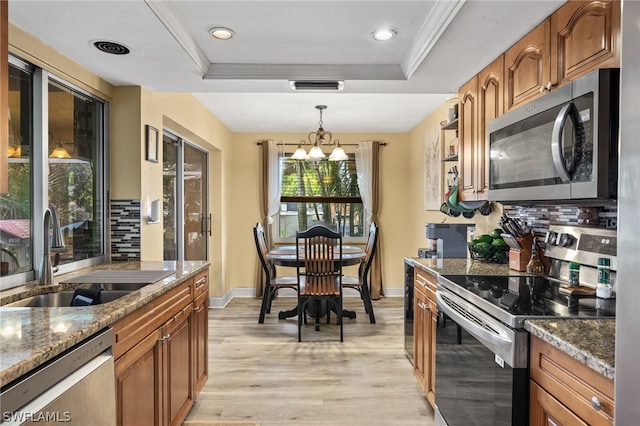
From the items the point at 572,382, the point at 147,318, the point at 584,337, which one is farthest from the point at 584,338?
the point at 147,318

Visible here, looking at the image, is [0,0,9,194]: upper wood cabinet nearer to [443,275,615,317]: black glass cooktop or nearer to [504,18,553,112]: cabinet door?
[443,275,615,317]: black glass cooktop

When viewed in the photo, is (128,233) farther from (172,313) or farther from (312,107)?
(312,107)

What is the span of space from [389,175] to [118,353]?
462 cm

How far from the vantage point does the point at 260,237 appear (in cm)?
432

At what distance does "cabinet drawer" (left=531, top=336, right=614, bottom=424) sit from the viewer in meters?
0.95

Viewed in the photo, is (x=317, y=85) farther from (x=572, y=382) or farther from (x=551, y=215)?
(x=572, y=382)

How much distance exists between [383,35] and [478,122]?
2.87 feet

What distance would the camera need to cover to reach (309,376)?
291cm

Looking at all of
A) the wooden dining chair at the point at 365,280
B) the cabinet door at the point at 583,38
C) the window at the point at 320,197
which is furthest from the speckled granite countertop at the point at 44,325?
the window at the point at 320,197

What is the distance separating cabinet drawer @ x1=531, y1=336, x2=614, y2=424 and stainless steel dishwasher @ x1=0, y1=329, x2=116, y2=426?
1.41 meters

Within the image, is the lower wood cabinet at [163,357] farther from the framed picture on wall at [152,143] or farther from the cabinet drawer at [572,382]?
the cabinet drawer at [572,382]

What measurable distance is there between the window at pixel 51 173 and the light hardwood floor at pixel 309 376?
4.27 ft

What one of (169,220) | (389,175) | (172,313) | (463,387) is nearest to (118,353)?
(172,313)

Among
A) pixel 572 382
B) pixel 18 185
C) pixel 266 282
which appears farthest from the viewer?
pixel 266 282
